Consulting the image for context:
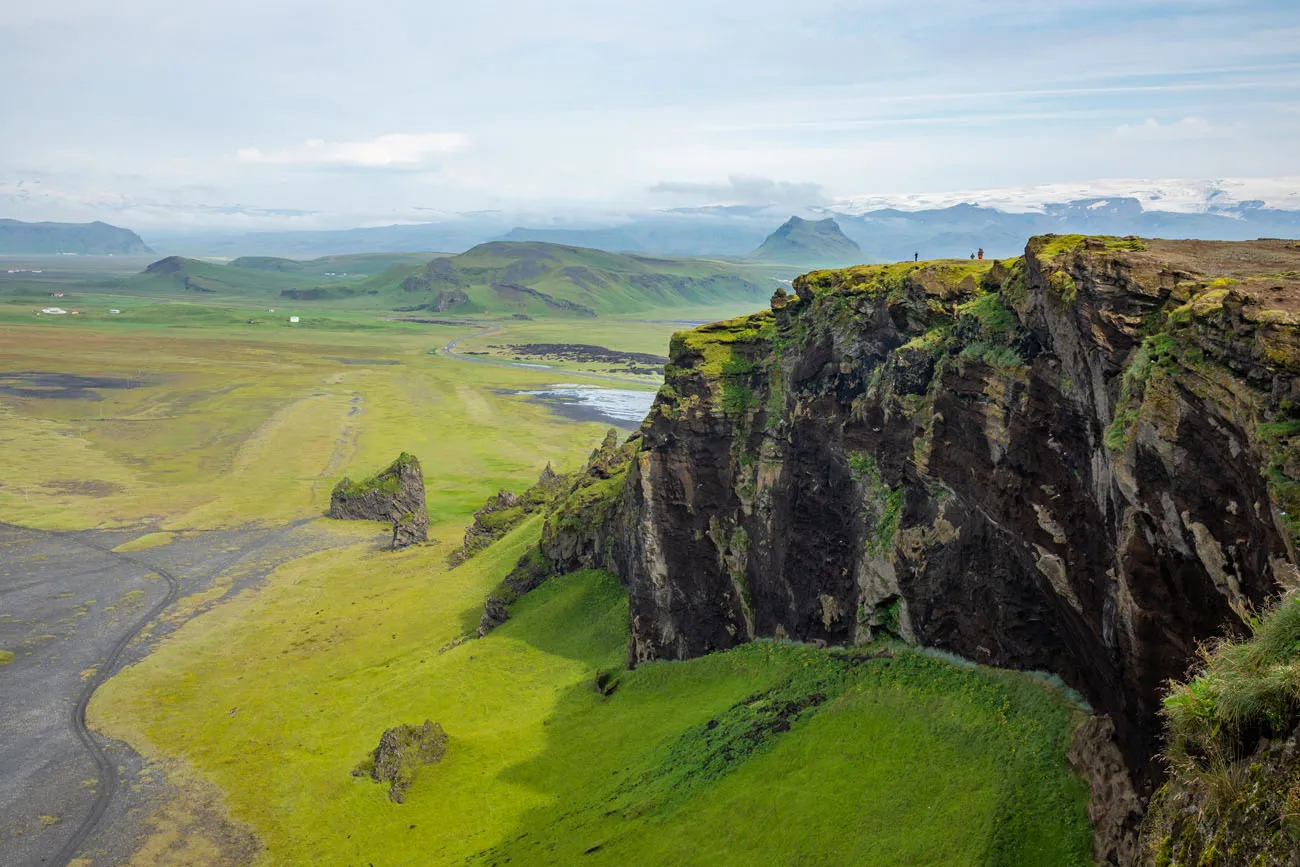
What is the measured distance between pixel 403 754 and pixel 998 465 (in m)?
34.9

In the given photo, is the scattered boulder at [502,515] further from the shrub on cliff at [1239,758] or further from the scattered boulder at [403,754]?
the shrub on cliff at [1239,758]

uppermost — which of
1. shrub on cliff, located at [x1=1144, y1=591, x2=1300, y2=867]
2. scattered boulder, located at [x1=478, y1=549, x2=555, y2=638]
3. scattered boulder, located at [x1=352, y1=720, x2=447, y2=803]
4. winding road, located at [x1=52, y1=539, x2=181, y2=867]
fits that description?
shrub on cliff, located at [x1=1144, y1=591, x2=1300, y2=867]

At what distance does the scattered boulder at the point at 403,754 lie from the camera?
46.8 meters

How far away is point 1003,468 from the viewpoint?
29.8 metres

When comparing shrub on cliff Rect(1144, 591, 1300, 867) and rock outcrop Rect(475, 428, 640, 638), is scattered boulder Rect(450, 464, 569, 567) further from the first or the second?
shrub on cliff Rect(1144, 591, 1300, 867)

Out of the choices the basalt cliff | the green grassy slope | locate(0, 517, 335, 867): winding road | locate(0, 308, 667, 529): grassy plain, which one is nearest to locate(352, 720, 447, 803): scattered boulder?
the green grassy slope

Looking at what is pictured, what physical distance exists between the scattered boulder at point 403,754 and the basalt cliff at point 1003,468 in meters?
13.1

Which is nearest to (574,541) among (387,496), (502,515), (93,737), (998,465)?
(502,515)

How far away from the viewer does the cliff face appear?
67.8 feet

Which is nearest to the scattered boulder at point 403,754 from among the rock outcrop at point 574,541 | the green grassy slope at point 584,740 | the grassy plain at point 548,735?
the green grassy slope at point 584,740

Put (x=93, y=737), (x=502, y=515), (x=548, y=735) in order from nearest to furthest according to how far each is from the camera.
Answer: (x=548, y=735)
(x=93, y=737)
(x=502, y=515)

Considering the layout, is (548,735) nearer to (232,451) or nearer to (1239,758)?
(1239,758)

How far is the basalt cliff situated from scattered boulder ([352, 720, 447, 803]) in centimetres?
1314

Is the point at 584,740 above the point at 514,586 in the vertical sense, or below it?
below
